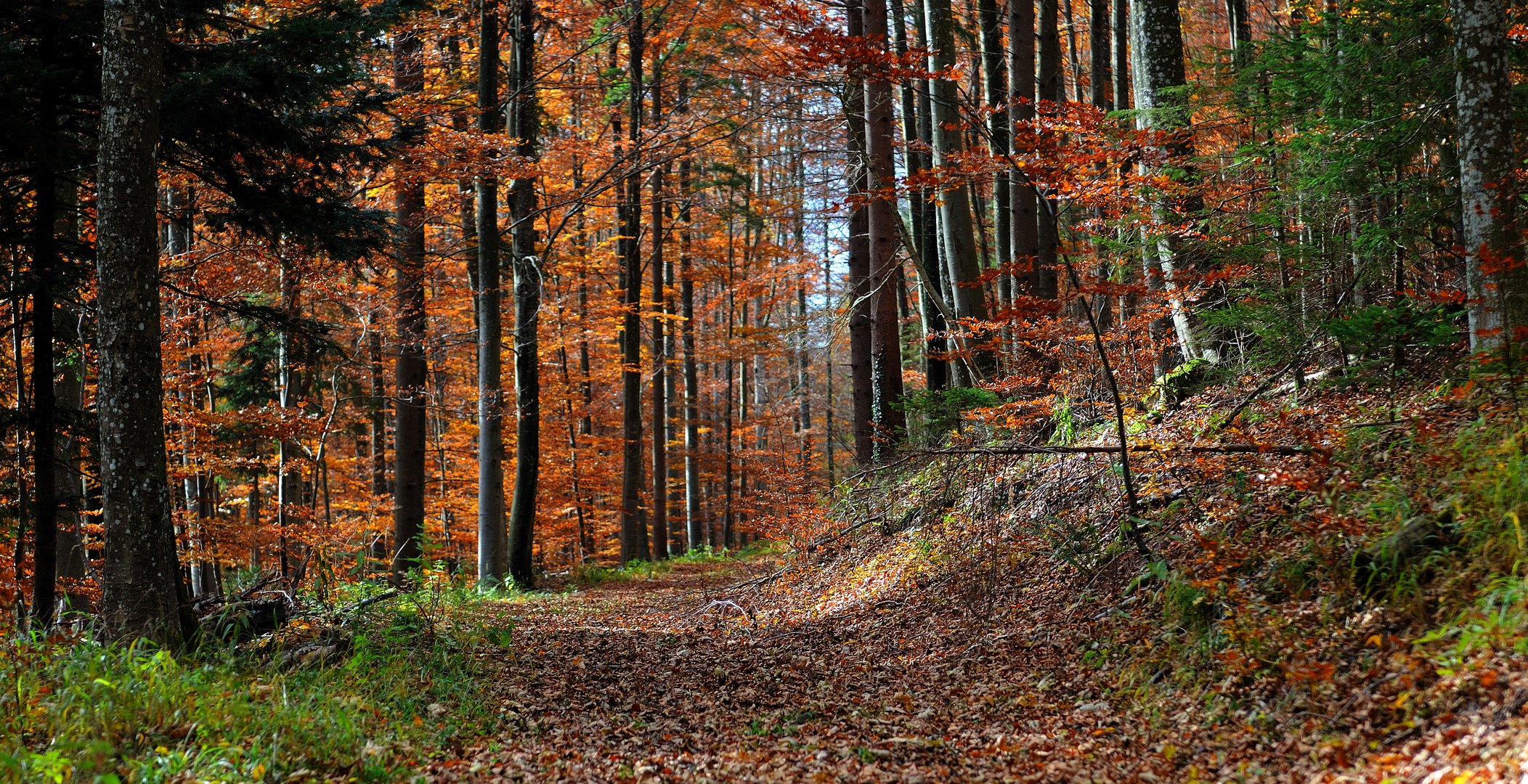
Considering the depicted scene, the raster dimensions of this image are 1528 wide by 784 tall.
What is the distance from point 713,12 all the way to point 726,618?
9.51 m

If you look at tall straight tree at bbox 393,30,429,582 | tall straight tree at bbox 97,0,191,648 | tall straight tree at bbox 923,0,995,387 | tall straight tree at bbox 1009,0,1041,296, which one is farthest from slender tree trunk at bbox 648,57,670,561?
tall straight tree at bbox 97,0,191,648

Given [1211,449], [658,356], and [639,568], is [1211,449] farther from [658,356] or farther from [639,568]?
[658,356]

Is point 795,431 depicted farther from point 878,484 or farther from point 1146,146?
point 1146,146

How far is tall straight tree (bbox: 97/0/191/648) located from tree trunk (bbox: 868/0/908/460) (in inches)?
295

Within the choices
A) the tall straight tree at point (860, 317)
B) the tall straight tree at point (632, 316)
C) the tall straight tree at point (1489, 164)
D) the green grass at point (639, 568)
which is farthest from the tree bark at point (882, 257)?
the tall straight tree at point (1489, 164)

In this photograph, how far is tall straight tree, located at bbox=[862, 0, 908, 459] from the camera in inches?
439

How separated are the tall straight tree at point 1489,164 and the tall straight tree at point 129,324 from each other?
764 cm

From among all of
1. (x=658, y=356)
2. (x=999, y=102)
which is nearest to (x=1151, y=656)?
(x=999, y=102)

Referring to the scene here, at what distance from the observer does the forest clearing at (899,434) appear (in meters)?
4.18

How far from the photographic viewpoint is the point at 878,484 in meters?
10.8

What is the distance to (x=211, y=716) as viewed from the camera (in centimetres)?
418

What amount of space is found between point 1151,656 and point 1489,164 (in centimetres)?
333

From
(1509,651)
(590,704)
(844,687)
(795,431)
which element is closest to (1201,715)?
(1509,651)

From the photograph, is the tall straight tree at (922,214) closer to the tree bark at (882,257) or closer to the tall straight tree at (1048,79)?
the tree bark at (882,257)
